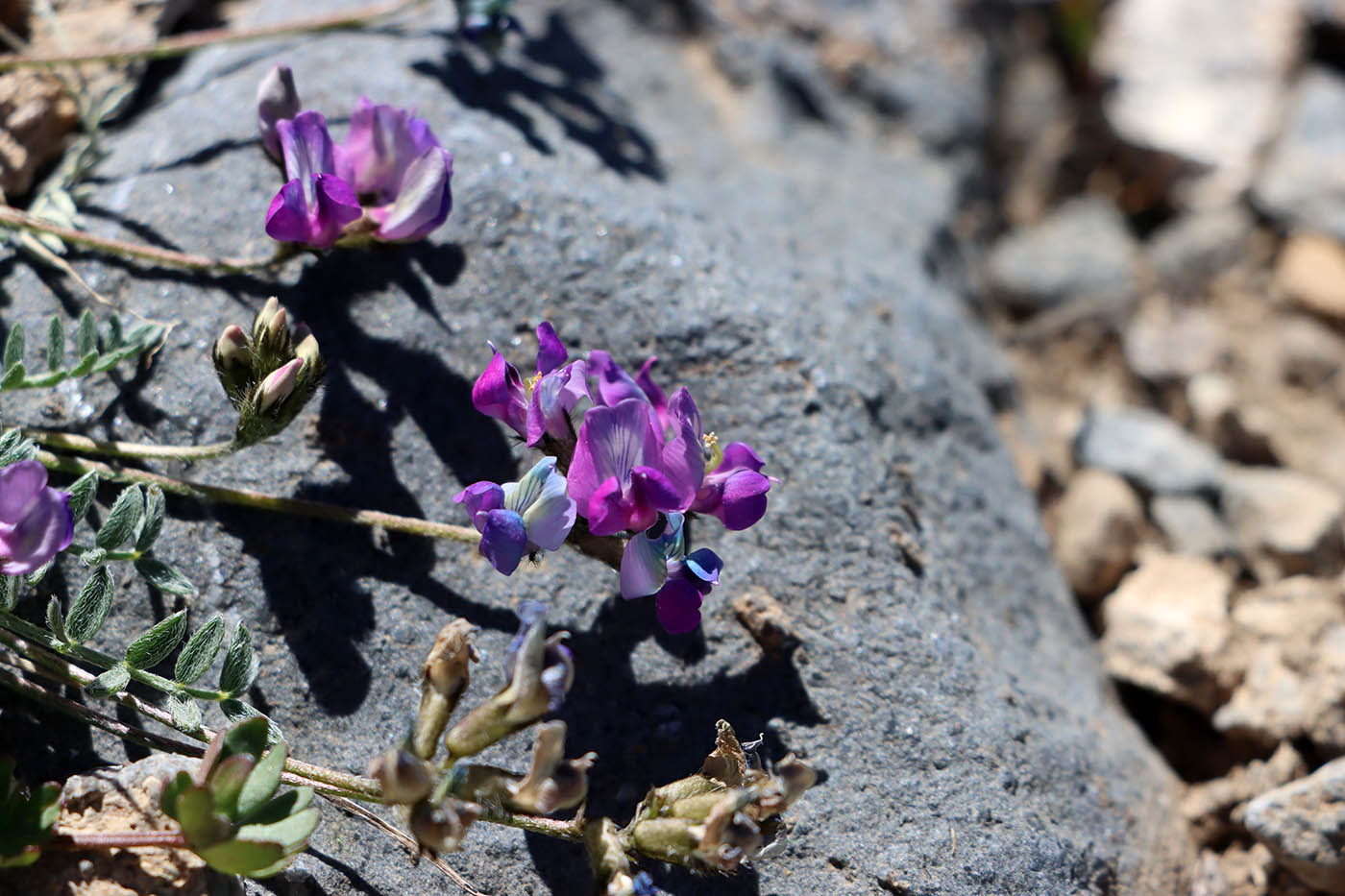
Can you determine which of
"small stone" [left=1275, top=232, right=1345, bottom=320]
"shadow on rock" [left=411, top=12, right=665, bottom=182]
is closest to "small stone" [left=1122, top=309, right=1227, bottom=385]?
"small stone" [left=1275, top=232, right=1345, bottom=320]

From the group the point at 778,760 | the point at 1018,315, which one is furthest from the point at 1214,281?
the point at 778,760

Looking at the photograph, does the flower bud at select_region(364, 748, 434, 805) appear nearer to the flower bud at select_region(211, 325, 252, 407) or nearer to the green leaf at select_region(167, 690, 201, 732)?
the green leaf at select_region(167, 690, 201, 732)

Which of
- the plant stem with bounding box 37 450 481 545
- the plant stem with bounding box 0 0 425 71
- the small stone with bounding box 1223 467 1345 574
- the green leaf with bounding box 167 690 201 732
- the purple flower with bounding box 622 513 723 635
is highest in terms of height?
the plant stem with bounding box 0 0 425 71

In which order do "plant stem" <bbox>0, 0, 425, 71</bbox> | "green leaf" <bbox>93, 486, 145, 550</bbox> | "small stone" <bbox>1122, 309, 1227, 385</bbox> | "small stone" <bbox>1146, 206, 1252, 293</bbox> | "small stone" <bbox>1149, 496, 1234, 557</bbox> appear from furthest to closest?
"small stone" <bbox>1146, 206, 1252, 293</bbox>
"small stone" <bbox>1122, 309, 1227, 385</bbox>
"small stone" <bbox>1149, 496, 1234, 557</bbox>
"plant stem" <bbox>0, 0, 425, 71</bbox>
"green leaf" <bbox>93, 486, 145, 550</bbox>

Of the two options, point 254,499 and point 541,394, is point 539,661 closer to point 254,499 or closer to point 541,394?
point 541,394

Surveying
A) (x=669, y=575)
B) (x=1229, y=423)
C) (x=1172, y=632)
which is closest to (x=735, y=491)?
(x=669, y=575)

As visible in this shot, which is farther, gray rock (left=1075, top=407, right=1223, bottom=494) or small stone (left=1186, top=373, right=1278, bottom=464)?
small stone (left=1186, top=373, right=1278, bottom=464)

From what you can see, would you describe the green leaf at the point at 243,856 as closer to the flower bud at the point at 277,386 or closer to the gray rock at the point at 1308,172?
the flower bud at the point at 277,386
